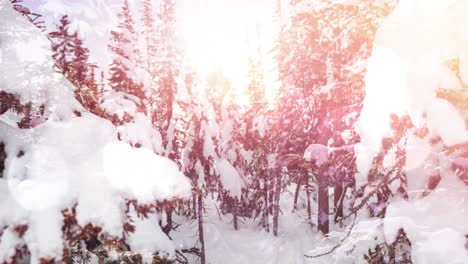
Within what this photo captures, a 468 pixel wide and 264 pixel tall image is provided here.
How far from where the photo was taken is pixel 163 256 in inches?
229

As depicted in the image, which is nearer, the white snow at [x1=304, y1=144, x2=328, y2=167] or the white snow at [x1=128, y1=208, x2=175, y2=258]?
the white snow at [x1=304, y1=144, x2=328, y2=167]

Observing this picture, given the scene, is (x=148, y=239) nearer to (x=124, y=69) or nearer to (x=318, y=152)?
(x=318, y=152)

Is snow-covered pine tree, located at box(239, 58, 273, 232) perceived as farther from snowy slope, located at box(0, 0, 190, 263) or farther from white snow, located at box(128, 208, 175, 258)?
snowy slope, located at box(0, 0, 190, 263)

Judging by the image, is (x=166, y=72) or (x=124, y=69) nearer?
(x=124, y=69)

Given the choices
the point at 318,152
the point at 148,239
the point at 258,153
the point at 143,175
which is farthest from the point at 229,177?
the point at 143,175

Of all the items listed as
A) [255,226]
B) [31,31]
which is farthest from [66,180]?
[255,226]

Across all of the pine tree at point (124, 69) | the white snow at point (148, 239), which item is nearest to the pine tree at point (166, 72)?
the pine tree at point (124, 69)

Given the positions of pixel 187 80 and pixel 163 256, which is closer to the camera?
pixel 163 256

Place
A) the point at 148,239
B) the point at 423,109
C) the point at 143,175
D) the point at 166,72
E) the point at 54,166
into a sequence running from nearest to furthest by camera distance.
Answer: the point at 423,109, the point at 54,166, the point at 143,175, the point at 148,239, the point at 166,72

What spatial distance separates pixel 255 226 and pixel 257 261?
560cm

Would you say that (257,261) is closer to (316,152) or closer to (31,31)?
(316,152)

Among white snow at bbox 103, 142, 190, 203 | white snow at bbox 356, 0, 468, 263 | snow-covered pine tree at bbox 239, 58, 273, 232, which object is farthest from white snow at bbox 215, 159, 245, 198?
white snow at bbox 356, 0, 468, 263

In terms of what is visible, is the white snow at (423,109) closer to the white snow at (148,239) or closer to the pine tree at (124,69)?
the white snow at (148,239)

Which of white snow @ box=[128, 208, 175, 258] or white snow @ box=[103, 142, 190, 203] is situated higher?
white snow @ box=[103, 142, 190, 203]
